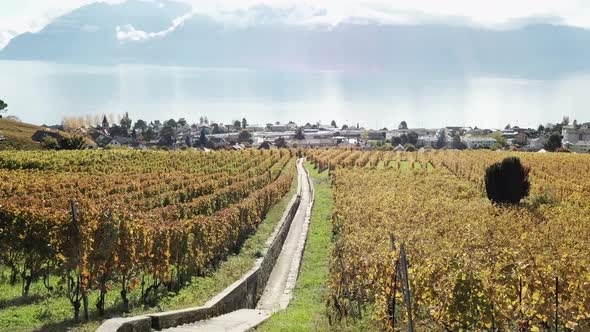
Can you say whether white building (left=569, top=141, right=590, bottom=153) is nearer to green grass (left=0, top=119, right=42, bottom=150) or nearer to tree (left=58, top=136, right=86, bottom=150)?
tree (left=58, top=136, right=86, bottom=150)

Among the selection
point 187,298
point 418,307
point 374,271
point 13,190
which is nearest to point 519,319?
point 418,307

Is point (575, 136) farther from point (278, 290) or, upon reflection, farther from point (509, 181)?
point (278, 290)

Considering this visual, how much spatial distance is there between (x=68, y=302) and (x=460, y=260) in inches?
366

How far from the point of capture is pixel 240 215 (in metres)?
24.0

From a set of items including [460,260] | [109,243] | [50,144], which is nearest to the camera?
[460,260]

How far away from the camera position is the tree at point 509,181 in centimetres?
3145

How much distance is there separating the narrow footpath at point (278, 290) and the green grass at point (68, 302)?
3.62 feet

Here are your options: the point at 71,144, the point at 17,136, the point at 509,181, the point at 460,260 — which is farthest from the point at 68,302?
the point at 17,136

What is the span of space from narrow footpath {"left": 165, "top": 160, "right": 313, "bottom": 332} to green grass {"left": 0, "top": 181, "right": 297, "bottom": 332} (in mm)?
1105

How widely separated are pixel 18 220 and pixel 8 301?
79.9 inches

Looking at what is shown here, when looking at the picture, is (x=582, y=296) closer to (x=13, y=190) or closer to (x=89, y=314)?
(x=89, y=314)

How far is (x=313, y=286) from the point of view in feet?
60.7

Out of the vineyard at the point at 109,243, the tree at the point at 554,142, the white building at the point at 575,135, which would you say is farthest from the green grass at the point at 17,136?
the white building at the point at 575,135

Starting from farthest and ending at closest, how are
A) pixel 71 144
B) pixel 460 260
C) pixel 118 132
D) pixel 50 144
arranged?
pixel 118 132 < pixel 50 144 < pixel 71 144 < pixel 460 260
